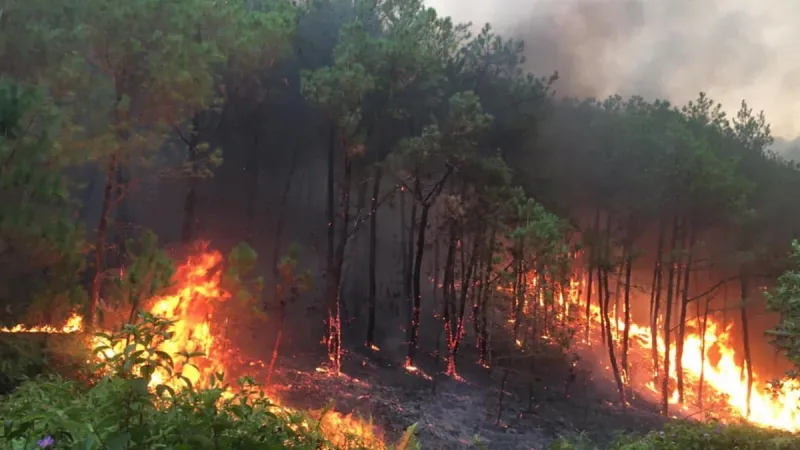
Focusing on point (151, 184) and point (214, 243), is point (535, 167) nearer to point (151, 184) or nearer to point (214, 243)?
point (214, 243)

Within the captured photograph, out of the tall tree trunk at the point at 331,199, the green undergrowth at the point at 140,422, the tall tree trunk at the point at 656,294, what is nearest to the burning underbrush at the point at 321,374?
the green undergrowth at the point at 140,422

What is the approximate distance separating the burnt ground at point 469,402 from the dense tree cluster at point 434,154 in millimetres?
628

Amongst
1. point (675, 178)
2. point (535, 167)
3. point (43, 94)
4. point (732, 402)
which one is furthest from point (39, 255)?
point (732, 402)

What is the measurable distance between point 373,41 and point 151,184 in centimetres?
578

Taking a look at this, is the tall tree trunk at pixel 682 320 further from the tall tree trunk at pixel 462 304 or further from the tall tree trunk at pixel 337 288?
the tall tree trunk at pixel 337 288

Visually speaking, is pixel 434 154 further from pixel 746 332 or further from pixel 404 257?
pixel 746 332

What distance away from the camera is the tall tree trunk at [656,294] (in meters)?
13.7

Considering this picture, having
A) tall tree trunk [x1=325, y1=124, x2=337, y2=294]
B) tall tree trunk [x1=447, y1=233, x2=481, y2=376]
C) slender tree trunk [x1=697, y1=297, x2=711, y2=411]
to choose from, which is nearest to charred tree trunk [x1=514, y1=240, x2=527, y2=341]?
tall tree trunk [x1=447, y1=233, x2=481, y2=376]

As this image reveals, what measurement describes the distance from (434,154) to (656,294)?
7.94 m

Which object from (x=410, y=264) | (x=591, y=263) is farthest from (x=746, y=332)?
(x=410, y=264)

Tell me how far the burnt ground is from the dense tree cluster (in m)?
0.63

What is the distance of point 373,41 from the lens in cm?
1051

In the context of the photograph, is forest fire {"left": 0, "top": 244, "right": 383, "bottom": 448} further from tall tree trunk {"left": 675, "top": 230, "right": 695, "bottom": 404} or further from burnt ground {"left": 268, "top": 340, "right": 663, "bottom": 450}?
tall tree trunk {"left": 675, "top": 230, "right": 695, "bottom": 404}

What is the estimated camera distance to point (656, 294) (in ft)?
46.3
